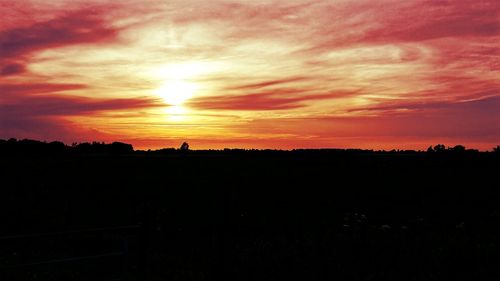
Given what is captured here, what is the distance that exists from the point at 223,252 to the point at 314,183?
126ft

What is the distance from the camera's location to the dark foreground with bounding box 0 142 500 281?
→ 438 inches

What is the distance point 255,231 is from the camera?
72.5 ft

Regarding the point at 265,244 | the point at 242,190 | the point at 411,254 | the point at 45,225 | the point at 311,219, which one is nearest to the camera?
the point at 411,254

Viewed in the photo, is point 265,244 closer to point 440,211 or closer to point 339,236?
point 339,236

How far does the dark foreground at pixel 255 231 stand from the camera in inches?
438

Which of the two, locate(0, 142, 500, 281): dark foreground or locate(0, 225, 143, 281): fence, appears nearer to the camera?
locate(0, 225, 143, 281): fence

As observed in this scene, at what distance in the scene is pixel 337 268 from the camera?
11.6m

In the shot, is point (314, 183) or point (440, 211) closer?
point (440, 211)

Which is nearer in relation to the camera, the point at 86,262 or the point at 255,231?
the point at 86,262

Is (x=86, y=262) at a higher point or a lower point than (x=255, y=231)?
higher

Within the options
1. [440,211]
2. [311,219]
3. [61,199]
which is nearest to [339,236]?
[311,219]

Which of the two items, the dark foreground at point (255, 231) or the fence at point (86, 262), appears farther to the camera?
the dark foreground at point (255, 231)

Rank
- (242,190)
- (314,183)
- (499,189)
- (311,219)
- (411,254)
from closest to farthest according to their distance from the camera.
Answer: (411,254)
(311,219)
(499,189)
(242,190)
(314,183)

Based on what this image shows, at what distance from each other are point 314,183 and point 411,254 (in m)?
36.8
